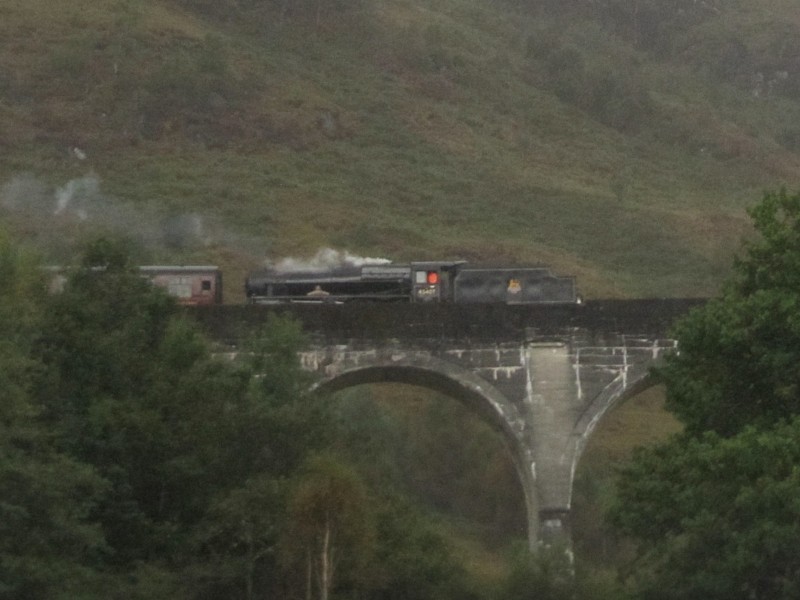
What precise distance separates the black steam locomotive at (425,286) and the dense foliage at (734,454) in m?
13.5

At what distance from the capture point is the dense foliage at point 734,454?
83.8 feet

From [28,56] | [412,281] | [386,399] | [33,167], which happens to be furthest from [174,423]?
[28,56]

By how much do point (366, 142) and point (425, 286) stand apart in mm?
45011

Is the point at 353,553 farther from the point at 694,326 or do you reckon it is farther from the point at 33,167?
the point at 33,167

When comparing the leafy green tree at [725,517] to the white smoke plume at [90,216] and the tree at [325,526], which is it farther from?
the white smoke plume at [90,216]

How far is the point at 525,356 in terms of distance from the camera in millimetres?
40062

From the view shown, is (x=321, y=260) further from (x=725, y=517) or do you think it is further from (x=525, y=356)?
(x=725, y=517)

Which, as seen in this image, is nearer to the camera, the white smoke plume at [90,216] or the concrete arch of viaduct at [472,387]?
the concrete arch of viaduct at [472,387]

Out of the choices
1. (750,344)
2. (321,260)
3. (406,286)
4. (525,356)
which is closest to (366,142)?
(321,260)

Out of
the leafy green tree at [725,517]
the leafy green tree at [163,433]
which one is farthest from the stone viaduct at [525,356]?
the leafy green tree at [725,517]

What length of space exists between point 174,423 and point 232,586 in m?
3.17

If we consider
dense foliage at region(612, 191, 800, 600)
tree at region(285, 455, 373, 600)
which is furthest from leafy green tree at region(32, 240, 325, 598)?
dense foliage at region(612, 191, 800, 600)

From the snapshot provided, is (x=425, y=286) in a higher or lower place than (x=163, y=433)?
higher

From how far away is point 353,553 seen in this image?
28.0m
